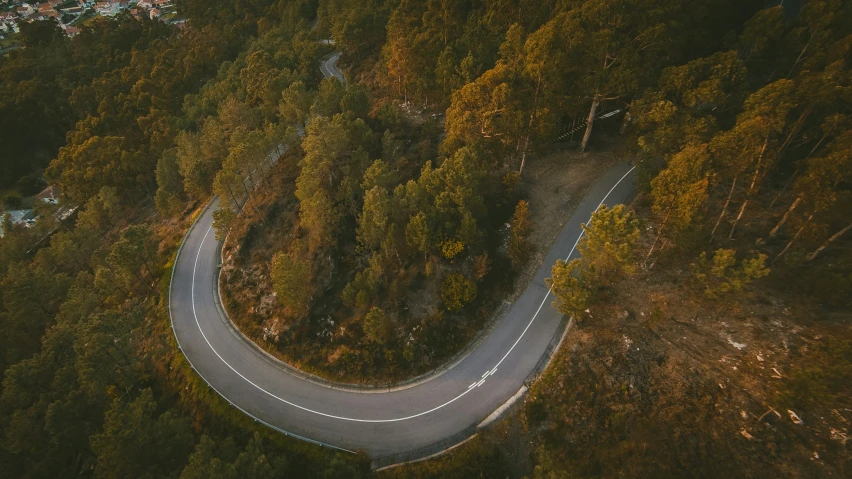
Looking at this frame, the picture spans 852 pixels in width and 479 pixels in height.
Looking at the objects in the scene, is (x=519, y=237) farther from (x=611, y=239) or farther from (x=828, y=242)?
(x=828, y=242)

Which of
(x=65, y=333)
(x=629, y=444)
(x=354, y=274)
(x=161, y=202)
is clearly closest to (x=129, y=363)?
(x=65, y=333)

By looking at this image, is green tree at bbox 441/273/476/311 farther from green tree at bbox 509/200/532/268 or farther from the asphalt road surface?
the asphalt road surface

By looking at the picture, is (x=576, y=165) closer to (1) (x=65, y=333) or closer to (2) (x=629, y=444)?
(2) (x=629, y=444)

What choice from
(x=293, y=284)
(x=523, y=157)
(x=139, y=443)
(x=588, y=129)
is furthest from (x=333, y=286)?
(x=588, y=129)

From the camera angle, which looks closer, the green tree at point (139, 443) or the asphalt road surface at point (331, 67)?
the green tree at point (139, 443)

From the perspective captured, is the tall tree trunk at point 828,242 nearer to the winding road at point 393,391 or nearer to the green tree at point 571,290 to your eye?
the green tree at point 571,290

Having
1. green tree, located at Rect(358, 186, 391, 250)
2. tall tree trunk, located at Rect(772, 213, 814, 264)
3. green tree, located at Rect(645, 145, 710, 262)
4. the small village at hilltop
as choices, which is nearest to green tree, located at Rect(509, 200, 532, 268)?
green tree, located at Rect(645, 145, 710, 262)

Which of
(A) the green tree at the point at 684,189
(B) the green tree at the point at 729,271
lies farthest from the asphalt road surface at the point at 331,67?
(B) the green tree at the point at 729,271

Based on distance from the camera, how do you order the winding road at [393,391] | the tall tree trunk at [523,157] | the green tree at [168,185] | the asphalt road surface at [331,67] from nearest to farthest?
the winding road at [393,391]
the tall tree trunk at [523,157]
the green tree at [168,185]
the asphalt road surface at [331,67]
